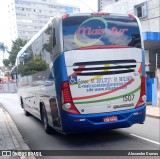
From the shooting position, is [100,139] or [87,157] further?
[100,139]

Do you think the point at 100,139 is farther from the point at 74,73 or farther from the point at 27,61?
the point at 27,61

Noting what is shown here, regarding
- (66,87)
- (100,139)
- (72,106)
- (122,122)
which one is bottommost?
(100,139)

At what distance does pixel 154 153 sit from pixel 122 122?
1.23 meters

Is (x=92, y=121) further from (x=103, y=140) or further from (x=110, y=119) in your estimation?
(x=103, y=140)

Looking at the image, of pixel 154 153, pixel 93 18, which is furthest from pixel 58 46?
pixel 154 153

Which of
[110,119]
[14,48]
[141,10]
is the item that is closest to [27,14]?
[14,48]

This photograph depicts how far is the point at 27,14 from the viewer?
131 metres

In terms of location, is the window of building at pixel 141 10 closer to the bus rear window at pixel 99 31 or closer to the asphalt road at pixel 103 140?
the asphalt road at pixel 103 140

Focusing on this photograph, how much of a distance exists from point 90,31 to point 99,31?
252 millimetres

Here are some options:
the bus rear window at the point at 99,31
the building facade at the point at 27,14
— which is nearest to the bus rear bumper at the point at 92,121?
the bus rear window at the point at 99,31

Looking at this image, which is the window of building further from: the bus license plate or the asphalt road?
the bus license plate

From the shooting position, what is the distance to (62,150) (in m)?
7.63

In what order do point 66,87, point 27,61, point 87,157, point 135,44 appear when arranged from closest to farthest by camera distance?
point 87,157
point 66,87
point 135,44
point 27,61

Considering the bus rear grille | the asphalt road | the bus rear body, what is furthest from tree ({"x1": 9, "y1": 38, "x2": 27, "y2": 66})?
the bus rear grille
